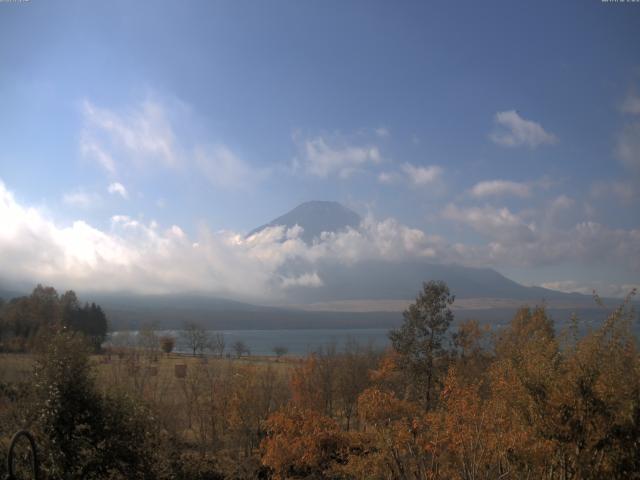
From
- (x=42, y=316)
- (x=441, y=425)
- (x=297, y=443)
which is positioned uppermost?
(x=42, y=316)

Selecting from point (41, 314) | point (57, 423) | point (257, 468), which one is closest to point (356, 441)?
point (257, 468)

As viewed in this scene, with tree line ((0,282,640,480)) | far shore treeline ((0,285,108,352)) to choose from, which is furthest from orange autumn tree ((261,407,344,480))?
far shore treeline ((0,285,108,352))

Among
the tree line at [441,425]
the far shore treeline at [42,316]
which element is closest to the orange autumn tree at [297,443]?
the tree line at [441,425]

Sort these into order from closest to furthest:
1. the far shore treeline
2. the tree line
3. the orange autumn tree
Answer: the tree line → the orange autumn tree → the far shore treeline

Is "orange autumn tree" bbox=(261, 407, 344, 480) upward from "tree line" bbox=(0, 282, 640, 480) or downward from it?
downward

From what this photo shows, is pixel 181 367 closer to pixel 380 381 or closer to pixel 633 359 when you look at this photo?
pixel 380 381

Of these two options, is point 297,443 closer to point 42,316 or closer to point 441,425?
point 441,425

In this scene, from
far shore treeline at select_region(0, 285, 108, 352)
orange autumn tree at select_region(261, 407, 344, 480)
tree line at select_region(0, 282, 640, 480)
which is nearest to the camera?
tree line at select_region(0, 282, 640, 480)

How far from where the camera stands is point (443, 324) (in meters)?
31.2

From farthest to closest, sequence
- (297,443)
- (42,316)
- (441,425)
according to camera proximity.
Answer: (42,316), (297,443), (441,425)

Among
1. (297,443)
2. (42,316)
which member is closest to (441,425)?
(297,443)

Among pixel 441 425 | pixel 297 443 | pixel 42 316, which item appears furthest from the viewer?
pixel 42 316

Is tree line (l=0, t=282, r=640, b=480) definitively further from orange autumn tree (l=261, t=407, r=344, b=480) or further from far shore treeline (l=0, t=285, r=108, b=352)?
far shore treeline (l=0, t=285, r=108, b=352)

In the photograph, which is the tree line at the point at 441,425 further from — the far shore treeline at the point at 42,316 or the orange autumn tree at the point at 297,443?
the far shore treeline at the point at 42,316
